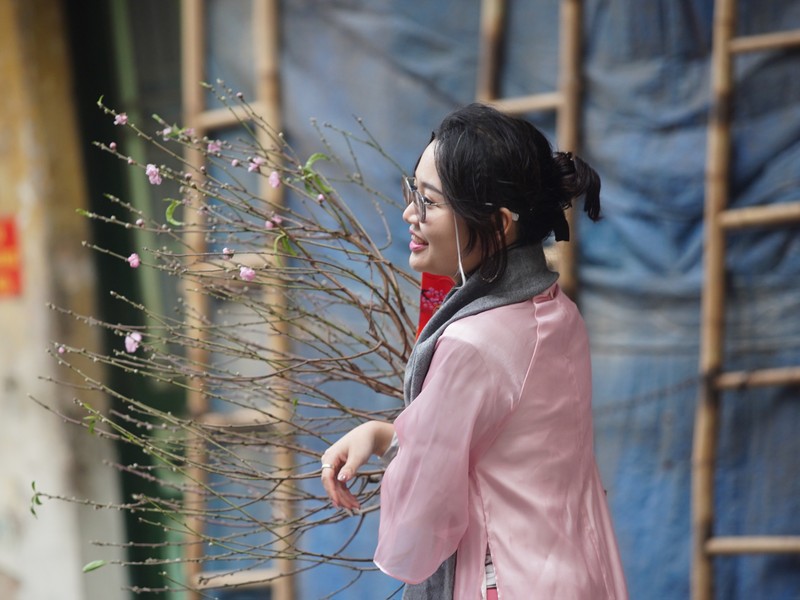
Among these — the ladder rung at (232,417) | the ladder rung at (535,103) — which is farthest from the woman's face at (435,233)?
the ladder rung at (232,417)

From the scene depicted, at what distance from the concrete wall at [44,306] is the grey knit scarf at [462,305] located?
2.58 metres

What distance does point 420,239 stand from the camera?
173 centimetres

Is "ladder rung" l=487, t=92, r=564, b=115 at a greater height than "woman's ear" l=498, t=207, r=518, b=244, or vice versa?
"ladder rung" l=487, t=92, r=564, b=115

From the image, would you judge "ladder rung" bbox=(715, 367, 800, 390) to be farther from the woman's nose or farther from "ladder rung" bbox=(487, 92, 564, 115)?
the woman's nose

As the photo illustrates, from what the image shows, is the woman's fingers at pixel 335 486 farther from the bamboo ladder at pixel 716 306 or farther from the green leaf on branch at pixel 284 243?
the bamboo ladder at pixel 716 306

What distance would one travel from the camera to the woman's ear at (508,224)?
1.67 m

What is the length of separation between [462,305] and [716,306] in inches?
55.8

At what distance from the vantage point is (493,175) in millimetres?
1643

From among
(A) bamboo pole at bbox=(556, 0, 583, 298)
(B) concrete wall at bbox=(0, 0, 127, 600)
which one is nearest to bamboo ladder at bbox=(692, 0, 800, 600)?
(A) bamboo pole at bbox=(556, 0, 583, 298)

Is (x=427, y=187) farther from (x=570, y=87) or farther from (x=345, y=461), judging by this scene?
(x=570, y=87)

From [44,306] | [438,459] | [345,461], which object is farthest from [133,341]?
[44,306]

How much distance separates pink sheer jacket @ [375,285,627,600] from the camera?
1.57 meters

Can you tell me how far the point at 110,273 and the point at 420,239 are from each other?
2665 millimetres

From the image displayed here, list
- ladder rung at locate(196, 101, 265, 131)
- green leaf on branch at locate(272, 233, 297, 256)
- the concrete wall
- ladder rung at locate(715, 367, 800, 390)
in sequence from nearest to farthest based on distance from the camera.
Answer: green leaf on branch at locate(272, 233, 297, 256) → ladder rung at locate(715, 367, 800, 390) → ladder rung at locate(196, 101, 265, 131) → the concrete wall
